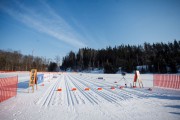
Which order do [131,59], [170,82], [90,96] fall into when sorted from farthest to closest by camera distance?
[131,59]
[170,82]
[90,96]

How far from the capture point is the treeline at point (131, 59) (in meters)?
51.4

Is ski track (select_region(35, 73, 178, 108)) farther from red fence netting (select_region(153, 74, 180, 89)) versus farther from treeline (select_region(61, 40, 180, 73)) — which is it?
treeline (select_region(61, 40, 180, 73))

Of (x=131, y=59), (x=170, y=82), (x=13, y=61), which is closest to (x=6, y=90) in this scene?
(x=170, y=82)

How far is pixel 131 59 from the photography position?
7188cm

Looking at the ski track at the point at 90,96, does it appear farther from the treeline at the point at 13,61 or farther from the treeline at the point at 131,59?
the treeline at the point at 13,61

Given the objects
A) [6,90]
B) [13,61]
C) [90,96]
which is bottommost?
[90,96]

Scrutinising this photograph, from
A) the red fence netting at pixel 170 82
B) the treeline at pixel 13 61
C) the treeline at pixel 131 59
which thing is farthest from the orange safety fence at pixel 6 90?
the treeline at pixel 13 61

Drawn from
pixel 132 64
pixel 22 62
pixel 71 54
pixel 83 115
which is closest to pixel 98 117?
pixel 83 115

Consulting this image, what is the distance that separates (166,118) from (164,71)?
52951mm

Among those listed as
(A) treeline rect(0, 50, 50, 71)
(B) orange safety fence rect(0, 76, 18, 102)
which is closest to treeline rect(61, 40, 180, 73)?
(A) treeline rect(0, 50, 50, 71)

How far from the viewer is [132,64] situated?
61719 millimetres

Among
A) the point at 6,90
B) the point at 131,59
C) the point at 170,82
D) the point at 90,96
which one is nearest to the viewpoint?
the point at 90,96

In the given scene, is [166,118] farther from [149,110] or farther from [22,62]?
[22,62]

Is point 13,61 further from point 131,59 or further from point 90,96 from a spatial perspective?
point 90,96
